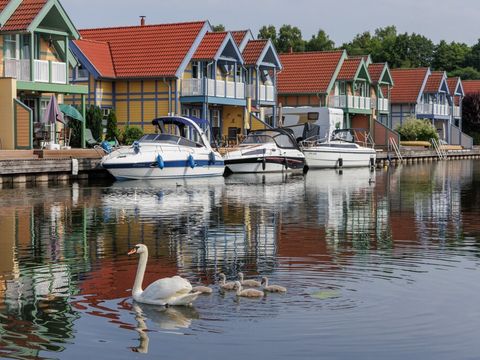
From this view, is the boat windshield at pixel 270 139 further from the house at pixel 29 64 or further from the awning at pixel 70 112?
the house at pixel 29 64

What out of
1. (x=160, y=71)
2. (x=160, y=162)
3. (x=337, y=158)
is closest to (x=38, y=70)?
(x=160, y=162)

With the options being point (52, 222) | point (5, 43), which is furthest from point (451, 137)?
point (52, 222)

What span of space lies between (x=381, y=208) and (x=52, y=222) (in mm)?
10510

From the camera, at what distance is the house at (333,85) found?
73625 millimetres

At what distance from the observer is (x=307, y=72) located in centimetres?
7531

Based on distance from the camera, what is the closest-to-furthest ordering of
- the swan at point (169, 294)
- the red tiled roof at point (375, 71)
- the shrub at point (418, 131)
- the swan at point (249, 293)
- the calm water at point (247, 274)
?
the calm water at point (247, 274)
the swan at point (169, 294)
the swan at point (249, 293)
the red tiled roof at point (375, 71)
the shrub at point (418, 131)

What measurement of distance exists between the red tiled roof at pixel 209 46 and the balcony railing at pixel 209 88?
1.54 m

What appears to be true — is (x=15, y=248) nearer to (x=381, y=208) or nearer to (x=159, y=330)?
(x=159, y=330)

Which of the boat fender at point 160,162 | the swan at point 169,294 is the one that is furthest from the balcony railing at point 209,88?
the swan at point 169,294

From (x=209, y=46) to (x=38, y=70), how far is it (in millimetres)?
15528

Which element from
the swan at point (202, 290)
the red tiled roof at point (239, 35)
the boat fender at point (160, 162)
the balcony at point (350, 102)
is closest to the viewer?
the swan at point (202, 290)

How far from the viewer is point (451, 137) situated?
10000 cm

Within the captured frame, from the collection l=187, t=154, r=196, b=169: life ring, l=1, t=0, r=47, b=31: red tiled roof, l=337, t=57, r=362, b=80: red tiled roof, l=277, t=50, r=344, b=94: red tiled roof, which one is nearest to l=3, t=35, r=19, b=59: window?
l=1, t=0, r=47, b=31: red tiled roof

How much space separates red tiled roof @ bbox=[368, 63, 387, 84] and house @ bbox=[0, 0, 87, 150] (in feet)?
129
